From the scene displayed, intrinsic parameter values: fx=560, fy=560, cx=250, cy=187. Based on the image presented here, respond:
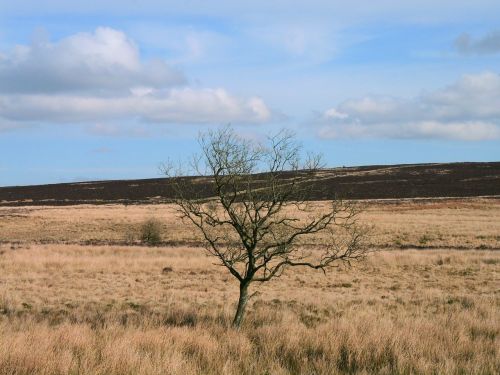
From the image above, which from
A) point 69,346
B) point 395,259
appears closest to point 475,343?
point 69,346

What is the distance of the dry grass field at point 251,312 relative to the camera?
23.6 ft

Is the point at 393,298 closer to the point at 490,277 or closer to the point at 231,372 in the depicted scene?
the point at 490,277

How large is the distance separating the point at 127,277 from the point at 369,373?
62.5 ft

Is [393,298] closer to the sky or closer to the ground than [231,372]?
closer to the ground

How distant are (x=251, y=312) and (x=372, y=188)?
75472mm

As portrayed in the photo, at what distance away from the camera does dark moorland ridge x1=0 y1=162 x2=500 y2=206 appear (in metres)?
78.1

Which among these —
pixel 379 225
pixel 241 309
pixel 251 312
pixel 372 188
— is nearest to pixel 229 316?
pixel 251 312

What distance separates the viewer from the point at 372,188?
87.4 meters

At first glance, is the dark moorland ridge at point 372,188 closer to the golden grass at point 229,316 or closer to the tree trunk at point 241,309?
the golden grass at point 229,316

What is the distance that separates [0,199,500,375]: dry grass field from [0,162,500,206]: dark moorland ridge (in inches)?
1247

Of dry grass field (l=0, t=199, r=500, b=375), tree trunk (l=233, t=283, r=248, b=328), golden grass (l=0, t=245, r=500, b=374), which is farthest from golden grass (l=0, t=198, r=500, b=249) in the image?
tree trunk (l=233, t=283, r=248, b=328)

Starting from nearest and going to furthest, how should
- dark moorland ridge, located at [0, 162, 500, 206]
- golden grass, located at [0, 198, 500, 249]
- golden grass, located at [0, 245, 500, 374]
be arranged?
golden grass, located at [0, 245, 500, 374]
golden grass, located at [0, 198, 500, 249]
dark moorland ridge, located at [0, 162, 500, 206]

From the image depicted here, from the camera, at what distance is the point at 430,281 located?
76.4ft

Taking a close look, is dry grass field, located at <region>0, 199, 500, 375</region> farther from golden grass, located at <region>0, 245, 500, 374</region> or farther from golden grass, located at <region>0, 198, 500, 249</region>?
golden grass, located at <region>0, 198, 500, 249</region>
